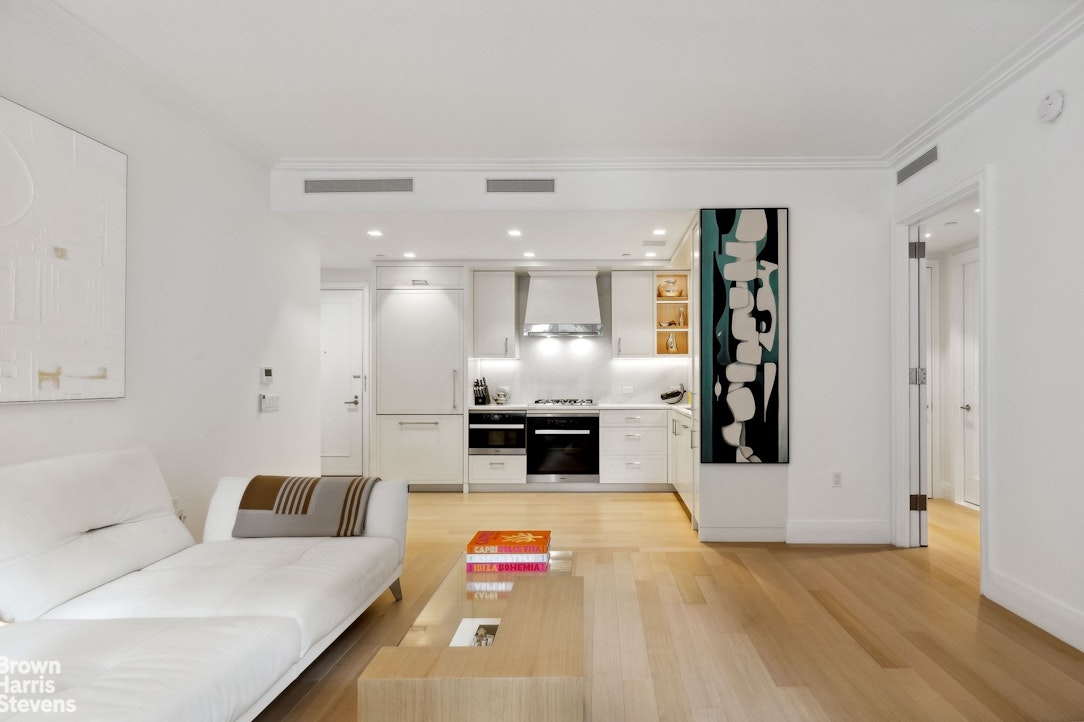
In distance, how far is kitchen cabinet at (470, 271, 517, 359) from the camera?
631cm

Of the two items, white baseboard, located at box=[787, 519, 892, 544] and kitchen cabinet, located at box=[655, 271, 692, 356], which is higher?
kitchen cabinet, located at box=[655, 271, 692, 356]

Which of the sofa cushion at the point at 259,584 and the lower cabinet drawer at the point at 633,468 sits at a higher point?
the sofa cushion at the point at 259,584

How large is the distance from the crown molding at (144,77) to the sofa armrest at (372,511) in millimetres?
2028

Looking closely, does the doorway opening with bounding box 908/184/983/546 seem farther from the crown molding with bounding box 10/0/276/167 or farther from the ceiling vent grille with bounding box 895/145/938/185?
the crown molding with bounding box 10/0/276/167

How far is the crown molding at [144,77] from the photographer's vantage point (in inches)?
96.2

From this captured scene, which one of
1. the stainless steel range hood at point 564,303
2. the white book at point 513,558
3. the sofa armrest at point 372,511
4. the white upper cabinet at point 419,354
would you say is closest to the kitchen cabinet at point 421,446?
the white upper cabinet at point 419,354

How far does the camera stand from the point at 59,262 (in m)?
2.49

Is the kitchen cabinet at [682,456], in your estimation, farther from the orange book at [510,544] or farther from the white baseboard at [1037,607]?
the orange book at [510,544]

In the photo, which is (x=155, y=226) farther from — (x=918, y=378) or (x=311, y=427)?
(x=918, y=378)

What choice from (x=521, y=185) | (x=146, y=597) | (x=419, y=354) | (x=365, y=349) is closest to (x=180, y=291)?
(x=146, y=597)

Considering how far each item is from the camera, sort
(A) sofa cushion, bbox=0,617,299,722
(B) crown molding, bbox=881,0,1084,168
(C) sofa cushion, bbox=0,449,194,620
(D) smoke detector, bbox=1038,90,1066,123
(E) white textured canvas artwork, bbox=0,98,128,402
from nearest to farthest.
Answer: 1. (A) sofa cushion, bbox=0,617,299,722
2. (C) sofa cushion, bbox=0,449,194,620
3. (E) white textured canvas artwork, bbox=0,98,128,402
4. (B) crown molding, bbox=881,0,1084,168
5. (D) smoke detector, bbox=1038,90,1066,123

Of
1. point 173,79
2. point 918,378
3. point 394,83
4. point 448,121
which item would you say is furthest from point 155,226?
point 918,378

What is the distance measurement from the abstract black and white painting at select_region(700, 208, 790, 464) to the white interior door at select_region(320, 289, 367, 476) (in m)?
3.86

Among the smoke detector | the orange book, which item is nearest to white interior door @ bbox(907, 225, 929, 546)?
the smoke detector
